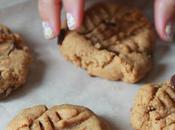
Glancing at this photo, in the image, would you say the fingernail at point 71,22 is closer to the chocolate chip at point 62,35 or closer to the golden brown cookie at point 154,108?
the chocolate chip at point 62,35

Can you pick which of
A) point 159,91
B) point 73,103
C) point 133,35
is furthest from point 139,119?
point 133,35

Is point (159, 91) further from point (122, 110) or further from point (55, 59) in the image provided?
point (55, 59)

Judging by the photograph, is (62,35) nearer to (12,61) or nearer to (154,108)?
(12,61)

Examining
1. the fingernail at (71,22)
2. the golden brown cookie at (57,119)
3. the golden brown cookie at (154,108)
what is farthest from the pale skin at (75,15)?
the golden brown cookie at (57,119)

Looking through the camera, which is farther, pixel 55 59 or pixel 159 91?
pixel 55 59

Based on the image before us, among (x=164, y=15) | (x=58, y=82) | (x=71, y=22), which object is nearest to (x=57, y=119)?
(x=58, y=82)

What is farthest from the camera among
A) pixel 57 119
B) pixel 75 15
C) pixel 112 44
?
pixel 112 44
